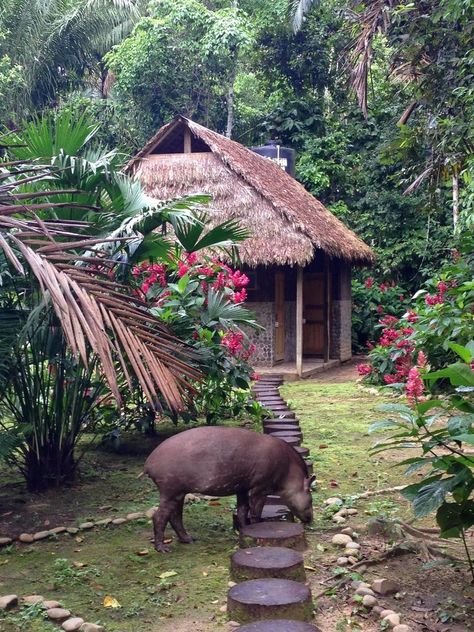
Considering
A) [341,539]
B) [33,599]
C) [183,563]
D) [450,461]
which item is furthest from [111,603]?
[450,461]

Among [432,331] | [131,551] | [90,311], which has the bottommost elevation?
[131,551]

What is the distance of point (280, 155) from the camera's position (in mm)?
16938

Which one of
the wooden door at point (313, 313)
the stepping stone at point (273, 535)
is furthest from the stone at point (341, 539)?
the wooden door at point (313, 313)

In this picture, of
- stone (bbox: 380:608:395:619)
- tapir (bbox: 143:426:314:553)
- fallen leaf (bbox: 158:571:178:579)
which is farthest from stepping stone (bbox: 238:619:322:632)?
tapir (bbox: 143:426:314:553)

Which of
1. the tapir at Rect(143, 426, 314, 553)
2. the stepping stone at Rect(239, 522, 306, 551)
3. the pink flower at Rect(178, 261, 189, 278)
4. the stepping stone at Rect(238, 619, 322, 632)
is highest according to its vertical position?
the pink flower at Rect(178, 261, 189, 278)

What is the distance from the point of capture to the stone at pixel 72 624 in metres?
3.34

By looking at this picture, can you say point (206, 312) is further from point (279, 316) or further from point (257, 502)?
point (279, 316)

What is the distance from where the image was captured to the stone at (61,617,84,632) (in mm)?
3344

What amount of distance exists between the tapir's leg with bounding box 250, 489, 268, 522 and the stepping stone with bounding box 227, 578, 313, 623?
0.93 meters

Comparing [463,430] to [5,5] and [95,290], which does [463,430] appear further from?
[5,5]

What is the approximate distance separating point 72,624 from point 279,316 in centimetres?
1089

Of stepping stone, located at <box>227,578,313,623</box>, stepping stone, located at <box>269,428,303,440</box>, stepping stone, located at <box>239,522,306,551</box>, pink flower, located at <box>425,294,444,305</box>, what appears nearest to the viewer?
stepping stone, located at <box>227,578,313,623</box>

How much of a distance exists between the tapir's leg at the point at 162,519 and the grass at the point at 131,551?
0.06 meters

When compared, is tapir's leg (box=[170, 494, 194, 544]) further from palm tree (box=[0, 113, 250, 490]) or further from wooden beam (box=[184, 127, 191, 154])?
wooden beam (box=[184, 127, 191, 154])
